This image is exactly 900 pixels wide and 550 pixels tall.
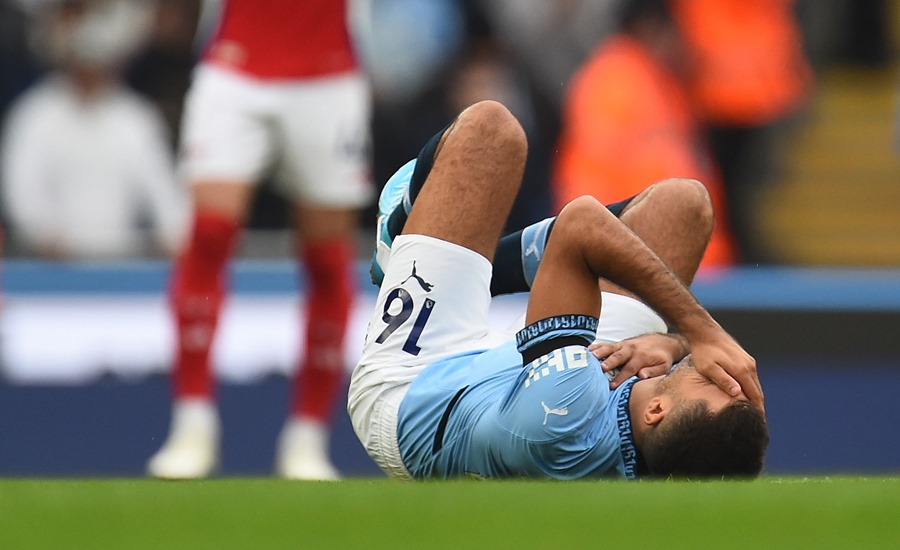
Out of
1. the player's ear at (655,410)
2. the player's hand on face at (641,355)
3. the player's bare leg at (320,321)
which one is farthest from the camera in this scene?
the player's bare leg at (320,321)

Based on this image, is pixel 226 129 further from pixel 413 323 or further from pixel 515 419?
pixel 515 419

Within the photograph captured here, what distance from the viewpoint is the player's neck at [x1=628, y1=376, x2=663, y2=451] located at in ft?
13.2

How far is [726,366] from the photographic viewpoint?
385cm

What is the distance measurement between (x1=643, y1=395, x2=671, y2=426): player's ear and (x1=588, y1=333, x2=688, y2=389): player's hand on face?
0.83 ft

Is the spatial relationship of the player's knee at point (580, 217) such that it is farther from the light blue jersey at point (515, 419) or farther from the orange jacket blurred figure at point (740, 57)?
the orange jacket blurred figure at point (740, 57)

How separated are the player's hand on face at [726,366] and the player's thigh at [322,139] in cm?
281

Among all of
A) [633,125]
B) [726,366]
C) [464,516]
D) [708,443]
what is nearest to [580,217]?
[726,366]

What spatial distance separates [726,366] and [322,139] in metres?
2.91

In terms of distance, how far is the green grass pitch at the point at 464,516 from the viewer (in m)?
2.93

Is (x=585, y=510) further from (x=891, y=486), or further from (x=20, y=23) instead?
(x=20, y=23)

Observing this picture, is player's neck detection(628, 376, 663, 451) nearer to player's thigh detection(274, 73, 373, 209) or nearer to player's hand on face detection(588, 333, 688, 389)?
player's hand on face detection(588, 333, 688, 389)

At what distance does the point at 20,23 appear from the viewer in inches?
352

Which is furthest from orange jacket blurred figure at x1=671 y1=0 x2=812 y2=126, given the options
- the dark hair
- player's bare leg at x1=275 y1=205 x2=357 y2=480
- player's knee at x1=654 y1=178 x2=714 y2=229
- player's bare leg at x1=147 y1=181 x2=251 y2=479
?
the dark hair

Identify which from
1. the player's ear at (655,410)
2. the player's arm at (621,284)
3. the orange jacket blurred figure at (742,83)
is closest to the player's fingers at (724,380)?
the player's arm at (621,284)
